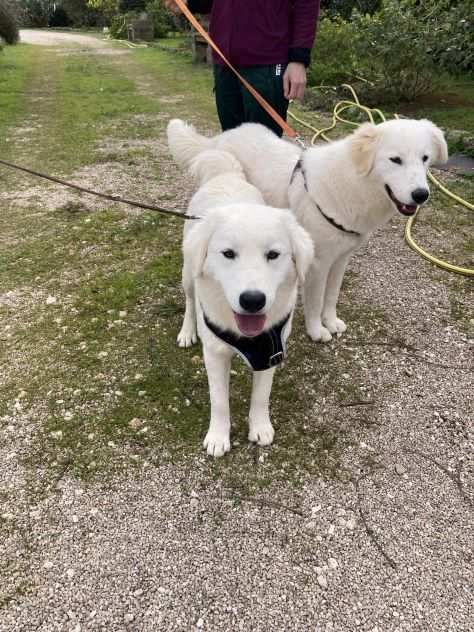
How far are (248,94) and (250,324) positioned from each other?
2.23 m

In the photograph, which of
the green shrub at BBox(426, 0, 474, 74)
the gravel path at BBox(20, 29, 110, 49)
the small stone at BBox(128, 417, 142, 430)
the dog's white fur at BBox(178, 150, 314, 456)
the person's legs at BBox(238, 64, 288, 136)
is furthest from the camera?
the gravel path at BBox(20, 29, 110, 49)

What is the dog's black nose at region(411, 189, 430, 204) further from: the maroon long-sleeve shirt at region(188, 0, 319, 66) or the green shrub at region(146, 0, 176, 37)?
the green shrub at region(146, 0, 176, 37)

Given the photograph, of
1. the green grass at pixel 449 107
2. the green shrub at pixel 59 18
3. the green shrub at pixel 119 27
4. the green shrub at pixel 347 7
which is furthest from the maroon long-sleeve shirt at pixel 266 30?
the green shrub at pixel 59 18

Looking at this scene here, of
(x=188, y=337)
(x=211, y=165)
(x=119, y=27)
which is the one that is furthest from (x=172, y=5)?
(x=119, y=27)

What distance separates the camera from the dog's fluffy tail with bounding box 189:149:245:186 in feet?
9.46

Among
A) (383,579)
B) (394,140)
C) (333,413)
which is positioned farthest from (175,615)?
(394,140)

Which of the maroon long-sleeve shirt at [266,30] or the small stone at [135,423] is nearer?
→ the small stone at [135,423]

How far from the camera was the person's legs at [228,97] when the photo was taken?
3.49m

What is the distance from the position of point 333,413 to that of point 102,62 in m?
17.5

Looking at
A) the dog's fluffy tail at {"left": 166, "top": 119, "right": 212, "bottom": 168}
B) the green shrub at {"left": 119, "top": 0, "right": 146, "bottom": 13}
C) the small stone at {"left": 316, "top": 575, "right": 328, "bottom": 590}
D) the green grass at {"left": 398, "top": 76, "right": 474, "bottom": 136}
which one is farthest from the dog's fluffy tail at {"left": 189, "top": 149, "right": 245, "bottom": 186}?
the green shrub at {"left": 119, "top": 0, "right": 146, "bottom": 13}

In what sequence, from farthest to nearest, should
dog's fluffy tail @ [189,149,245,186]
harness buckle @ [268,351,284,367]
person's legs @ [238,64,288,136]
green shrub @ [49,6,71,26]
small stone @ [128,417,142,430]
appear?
1. green shrub @ [49,6,71,26]
2. person's legs @ [238,64,288,136]
3. dog's fluffy tail @ [189,149,245,186]
4. small stone @ [128,417,142,430]
5. harness buckle @ [268,351,284,367]

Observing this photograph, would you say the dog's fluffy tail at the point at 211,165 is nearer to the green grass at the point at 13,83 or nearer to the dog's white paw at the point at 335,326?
the dog's white paw at the point at 335,326

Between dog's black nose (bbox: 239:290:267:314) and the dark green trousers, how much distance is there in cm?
219

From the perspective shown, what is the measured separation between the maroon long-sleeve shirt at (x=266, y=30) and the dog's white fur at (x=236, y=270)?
1.28 m
